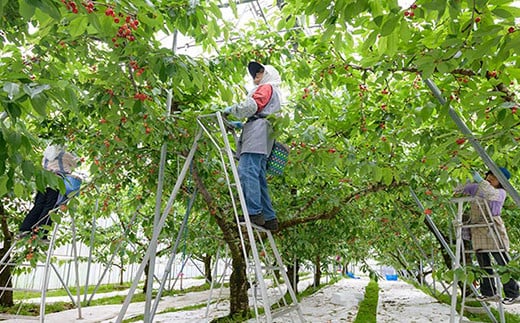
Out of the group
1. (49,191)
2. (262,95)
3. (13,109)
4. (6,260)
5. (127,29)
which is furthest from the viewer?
(6,260)

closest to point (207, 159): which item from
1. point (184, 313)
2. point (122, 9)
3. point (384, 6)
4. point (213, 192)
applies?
point (213, 192)

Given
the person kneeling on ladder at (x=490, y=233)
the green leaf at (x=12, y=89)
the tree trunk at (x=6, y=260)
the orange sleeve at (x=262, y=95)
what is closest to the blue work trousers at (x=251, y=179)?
the orange sleeve at (x=262, y=95)

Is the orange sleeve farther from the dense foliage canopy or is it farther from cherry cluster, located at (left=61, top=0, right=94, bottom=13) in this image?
cherry cluster, located at (left=61, top=0, right=94, bottom=13)

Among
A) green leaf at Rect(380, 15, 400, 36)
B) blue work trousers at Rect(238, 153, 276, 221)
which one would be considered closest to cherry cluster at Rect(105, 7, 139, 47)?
blue work trousers at Rect(238, 153, 276, 221)

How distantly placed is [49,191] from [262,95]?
9.25 feet

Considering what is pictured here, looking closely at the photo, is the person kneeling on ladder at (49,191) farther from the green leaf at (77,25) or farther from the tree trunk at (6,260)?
the green leaf at (77,25)

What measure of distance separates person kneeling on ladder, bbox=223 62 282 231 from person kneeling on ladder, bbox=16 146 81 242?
6.93ft

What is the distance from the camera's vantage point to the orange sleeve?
2.49 metres

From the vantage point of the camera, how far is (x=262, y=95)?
98.7 inches

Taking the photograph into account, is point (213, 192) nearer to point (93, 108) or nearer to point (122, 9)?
point (93, 108)

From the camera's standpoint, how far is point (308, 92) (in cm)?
270

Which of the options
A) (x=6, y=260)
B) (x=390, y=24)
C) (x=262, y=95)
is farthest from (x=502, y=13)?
(x=6, y=260)

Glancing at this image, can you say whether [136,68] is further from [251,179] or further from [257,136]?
[251,179]

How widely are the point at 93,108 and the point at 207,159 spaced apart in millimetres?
990
